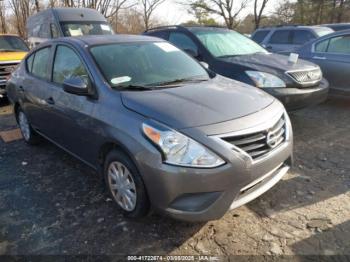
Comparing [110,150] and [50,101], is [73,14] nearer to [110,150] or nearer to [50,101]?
[50,101]

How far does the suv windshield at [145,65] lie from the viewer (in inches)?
129

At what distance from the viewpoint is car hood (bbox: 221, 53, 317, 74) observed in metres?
5.04

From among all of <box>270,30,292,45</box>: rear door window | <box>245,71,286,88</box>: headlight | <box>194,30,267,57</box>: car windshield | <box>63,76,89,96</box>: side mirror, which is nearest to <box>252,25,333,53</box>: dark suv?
<box>270,30,292,45</box>: rear door window

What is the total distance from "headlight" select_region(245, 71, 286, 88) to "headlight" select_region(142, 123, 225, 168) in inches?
108

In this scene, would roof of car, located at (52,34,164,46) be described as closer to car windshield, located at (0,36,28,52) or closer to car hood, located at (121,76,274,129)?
car hood, located at (121,76,274,129)

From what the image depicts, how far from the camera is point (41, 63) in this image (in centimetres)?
435

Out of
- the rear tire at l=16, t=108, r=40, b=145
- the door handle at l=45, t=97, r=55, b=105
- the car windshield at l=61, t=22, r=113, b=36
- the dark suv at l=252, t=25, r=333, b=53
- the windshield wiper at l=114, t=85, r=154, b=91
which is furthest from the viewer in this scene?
the car windshield at l=61, t=22, r=113, b=36

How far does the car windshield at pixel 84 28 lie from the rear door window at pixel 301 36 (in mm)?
5897

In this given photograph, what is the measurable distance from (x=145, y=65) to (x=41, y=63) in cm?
169

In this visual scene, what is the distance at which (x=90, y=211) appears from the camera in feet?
10.5

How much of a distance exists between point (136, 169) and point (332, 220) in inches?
70.8

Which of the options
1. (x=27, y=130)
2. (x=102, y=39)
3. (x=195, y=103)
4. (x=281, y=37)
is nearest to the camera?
(x=195, y=103)

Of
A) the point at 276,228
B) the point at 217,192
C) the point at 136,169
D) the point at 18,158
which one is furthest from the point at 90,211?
the point at 18,158

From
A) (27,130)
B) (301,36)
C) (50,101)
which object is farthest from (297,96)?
(301,36)
